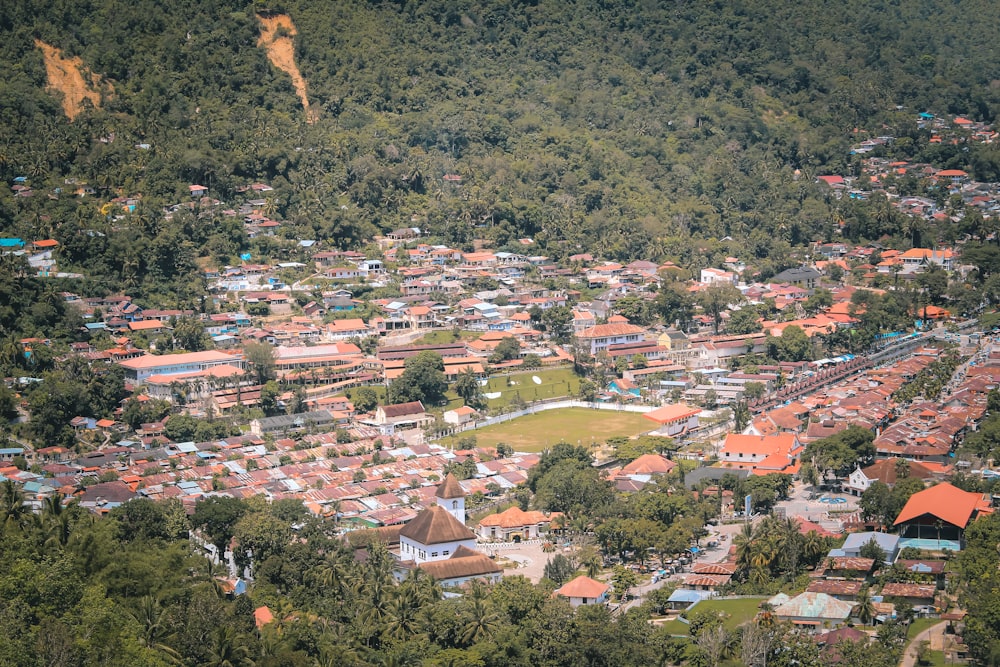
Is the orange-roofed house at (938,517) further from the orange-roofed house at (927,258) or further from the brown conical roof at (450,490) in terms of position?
the orange-roofed house at (927,258)

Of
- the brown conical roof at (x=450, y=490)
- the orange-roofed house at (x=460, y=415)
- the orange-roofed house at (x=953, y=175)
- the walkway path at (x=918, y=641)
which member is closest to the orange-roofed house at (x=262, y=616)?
the brown conical roof at (x=450, y=490)

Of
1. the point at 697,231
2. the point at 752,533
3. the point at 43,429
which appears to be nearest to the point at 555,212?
the point at 697,231

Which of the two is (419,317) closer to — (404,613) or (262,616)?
(262,616)

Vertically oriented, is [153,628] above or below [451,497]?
above

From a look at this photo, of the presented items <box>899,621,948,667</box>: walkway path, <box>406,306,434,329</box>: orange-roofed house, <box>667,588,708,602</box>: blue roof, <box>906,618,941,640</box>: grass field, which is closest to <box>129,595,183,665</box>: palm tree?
<box>667,588,708,602</box>: blue roof

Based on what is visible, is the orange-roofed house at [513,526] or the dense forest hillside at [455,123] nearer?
the orange-roofed house at [513,526]

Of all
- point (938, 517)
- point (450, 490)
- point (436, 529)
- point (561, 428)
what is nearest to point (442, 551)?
point (436, 529)
